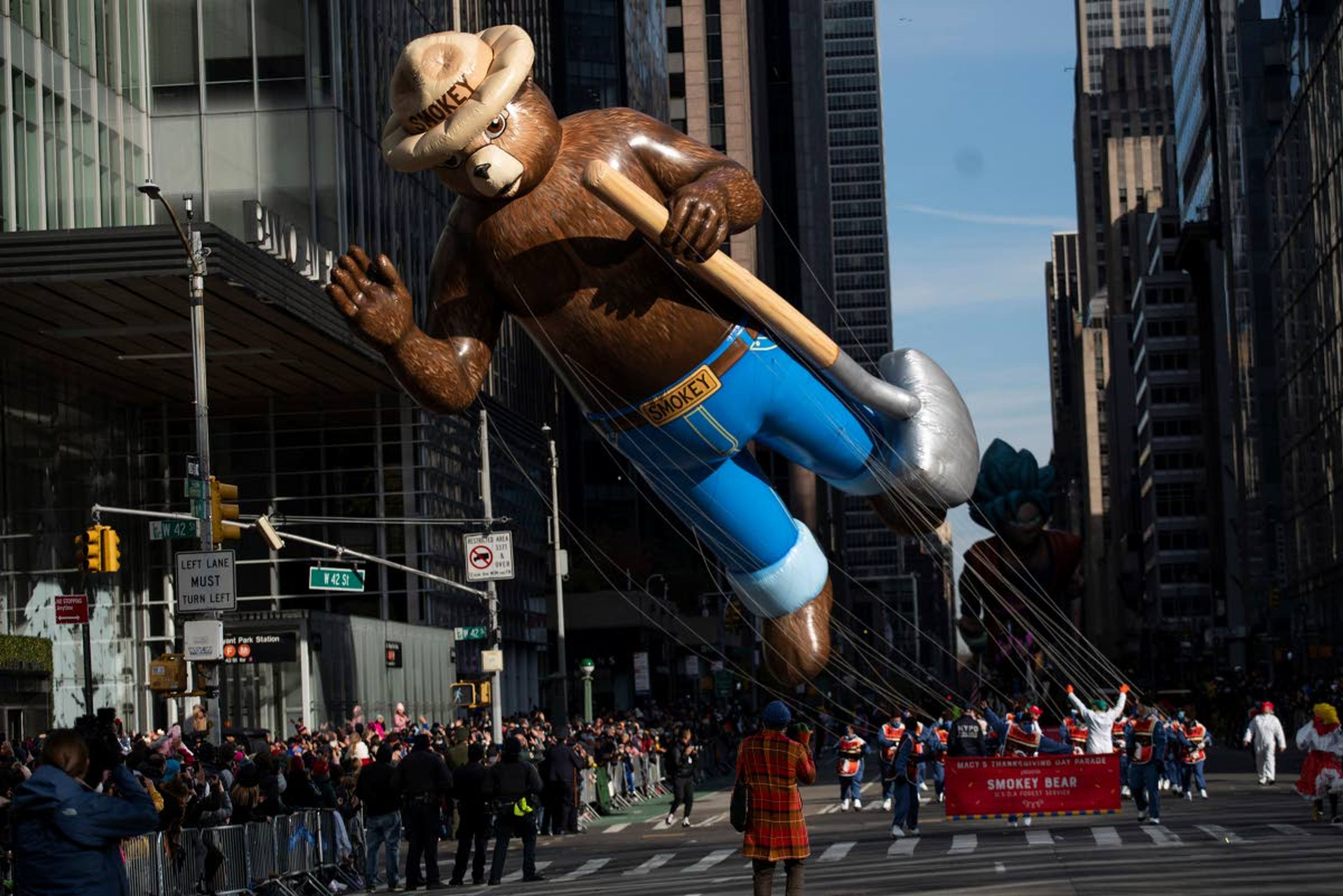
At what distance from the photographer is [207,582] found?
80.1 ft

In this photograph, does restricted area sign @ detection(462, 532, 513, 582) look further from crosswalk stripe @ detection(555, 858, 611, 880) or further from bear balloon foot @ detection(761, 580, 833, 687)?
bear balloon foot @ detection(761, 580, 833, 687)

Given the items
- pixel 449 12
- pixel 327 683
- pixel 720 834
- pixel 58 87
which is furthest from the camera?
pixel 449 12

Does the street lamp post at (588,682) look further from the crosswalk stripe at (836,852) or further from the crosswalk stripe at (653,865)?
the crosswalk stripe at (836,852)

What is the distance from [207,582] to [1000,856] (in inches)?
386

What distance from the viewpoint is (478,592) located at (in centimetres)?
3331

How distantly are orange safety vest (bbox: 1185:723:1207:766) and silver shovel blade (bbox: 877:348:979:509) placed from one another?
59.1 ft

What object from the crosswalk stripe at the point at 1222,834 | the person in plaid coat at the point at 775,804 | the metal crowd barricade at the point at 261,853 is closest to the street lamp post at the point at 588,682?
the crosswalk stripe at the point at 1222,834

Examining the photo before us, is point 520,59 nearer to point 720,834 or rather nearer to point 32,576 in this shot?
point 720,834

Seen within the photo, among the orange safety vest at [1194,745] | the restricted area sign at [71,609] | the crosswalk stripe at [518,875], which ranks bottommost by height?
the crosswalk stripe at [518,875]

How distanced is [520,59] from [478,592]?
2249cm

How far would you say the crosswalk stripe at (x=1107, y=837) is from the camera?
21.7 meters

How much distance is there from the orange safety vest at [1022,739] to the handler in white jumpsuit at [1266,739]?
24.9ft

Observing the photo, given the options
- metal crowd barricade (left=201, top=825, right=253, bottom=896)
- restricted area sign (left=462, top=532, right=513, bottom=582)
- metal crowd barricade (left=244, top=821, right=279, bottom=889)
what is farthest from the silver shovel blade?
restricted area sign (left=462, top=532, right=513, bottom=582)

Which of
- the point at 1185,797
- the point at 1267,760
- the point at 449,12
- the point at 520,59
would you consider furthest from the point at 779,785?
the point at 449,12
